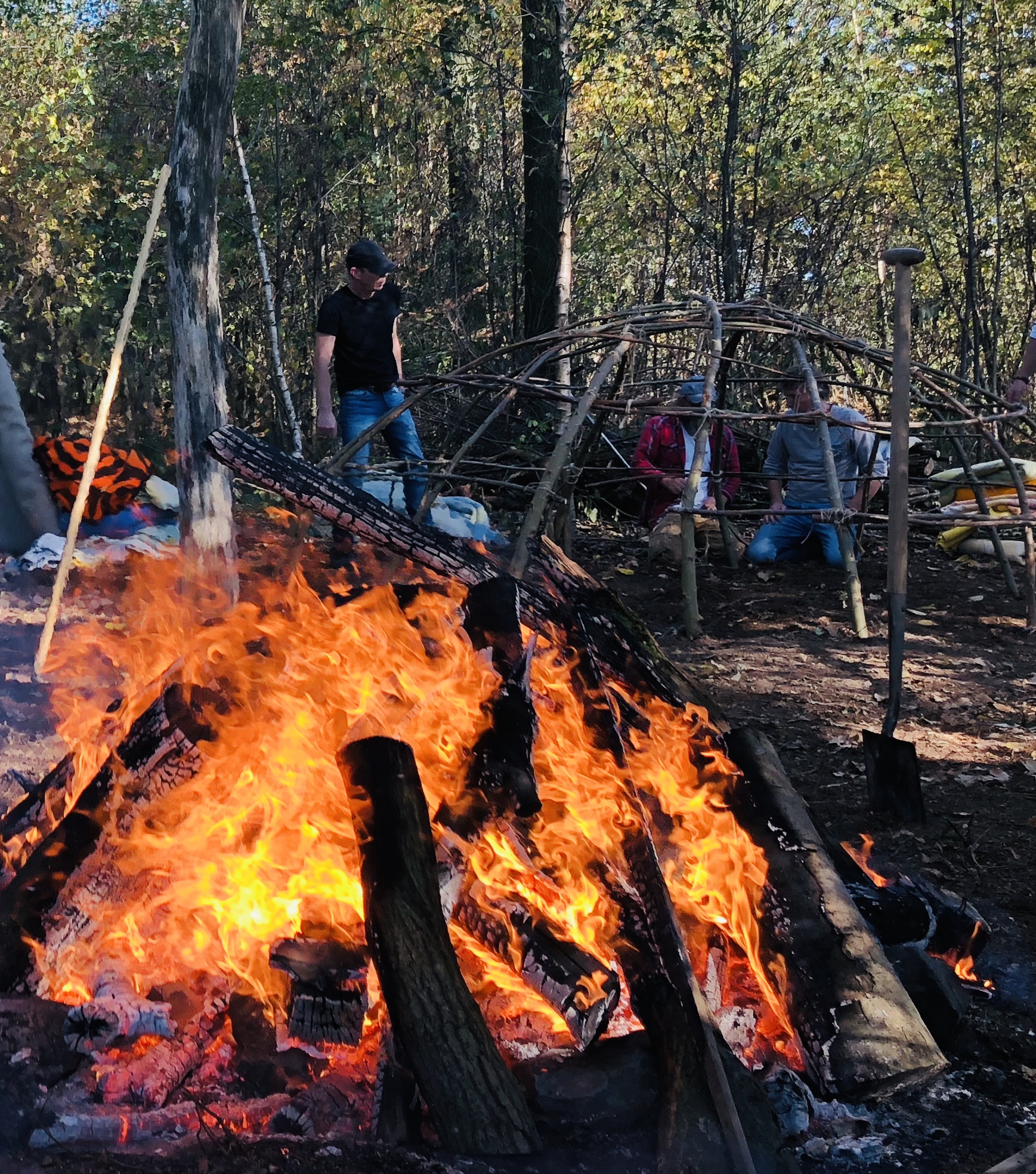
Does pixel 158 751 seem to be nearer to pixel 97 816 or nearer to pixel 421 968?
pixel 97 816

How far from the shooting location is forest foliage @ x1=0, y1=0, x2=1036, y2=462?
430 inches

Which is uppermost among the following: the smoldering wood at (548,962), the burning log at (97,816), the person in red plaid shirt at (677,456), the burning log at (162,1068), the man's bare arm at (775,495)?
the person in red plaid shirt at (677,456)

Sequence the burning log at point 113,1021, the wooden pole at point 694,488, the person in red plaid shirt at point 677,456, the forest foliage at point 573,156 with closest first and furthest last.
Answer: the burning log at point 113,1021 < the wooden pole at point 694,488 < the person in red plaid shirt at point 677,456 < the forest foliage at point 573,156

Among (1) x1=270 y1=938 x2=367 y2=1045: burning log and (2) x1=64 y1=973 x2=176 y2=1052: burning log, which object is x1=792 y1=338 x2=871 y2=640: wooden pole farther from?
(2) x1=64 y1=973 x2=176 y2=1052: burning log

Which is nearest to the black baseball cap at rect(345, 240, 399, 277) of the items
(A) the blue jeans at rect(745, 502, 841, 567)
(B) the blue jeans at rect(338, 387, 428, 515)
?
(B) the blue jeans at rect(338, 387, 428, 515)

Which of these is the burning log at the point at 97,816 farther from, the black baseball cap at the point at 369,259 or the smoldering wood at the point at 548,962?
the black baseball cap at the point at 369,259

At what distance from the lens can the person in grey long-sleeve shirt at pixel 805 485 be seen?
7.86m

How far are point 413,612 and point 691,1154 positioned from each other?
1777 mm

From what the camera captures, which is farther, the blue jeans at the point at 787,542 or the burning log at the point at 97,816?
the blue jeans at the point at 787,542

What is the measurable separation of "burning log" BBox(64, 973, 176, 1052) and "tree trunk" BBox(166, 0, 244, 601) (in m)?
3.97

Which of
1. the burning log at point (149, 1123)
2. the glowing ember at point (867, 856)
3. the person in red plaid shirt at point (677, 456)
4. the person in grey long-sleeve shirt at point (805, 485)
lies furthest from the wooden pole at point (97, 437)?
the person in grey long-sleeve shirt at point (805, 485)

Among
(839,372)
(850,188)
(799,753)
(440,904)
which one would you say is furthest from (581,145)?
(440,904)

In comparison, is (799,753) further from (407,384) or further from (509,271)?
(509,271)

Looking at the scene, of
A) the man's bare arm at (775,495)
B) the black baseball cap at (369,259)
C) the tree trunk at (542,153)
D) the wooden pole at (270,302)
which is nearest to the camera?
the black baseball cap at (369,259)
